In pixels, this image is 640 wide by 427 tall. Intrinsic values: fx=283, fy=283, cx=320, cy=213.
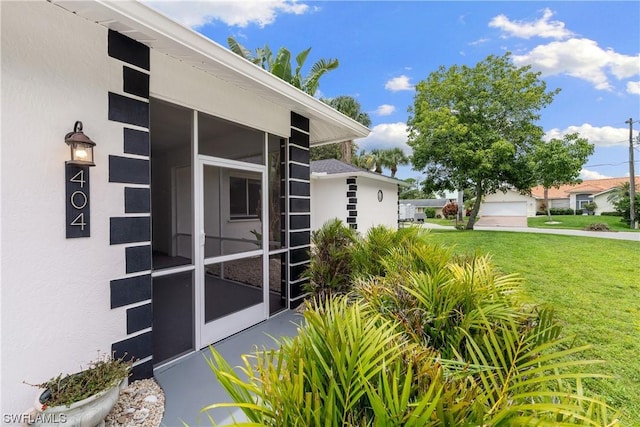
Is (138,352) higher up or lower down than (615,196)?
lower down

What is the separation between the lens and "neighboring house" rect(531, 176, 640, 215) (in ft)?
108

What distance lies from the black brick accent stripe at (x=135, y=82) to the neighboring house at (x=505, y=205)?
24046mm

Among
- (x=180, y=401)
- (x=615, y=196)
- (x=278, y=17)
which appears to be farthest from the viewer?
(x=615, y=196)

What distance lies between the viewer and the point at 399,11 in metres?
7.26

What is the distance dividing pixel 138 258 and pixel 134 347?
887mm

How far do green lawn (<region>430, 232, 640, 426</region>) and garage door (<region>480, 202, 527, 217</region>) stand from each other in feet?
35.7

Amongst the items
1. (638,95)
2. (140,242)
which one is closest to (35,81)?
(140,242)

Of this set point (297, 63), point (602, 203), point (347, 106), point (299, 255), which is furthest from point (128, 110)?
point (602, 203)

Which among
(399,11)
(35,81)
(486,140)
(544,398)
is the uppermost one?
(399,11)

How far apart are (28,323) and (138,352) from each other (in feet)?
3.16

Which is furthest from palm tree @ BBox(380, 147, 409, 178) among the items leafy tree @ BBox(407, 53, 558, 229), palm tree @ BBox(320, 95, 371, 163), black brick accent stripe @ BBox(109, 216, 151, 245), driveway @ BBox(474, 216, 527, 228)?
black brick accent stripe @ BBox(109, 216, 151, 245)

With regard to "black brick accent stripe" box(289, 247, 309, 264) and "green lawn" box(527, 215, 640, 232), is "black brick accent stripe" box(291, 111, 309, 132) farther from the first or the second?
"green lawn" box(527, 215, 640, 232)

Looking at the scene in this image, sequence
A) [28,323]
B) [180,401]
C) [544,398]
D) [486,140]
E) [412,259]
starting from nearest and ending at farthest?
[544,398] < [28,323] < [180,401] < [412,259] < [486,140]

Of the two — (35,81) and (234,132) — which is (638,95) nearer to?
(234,132)
